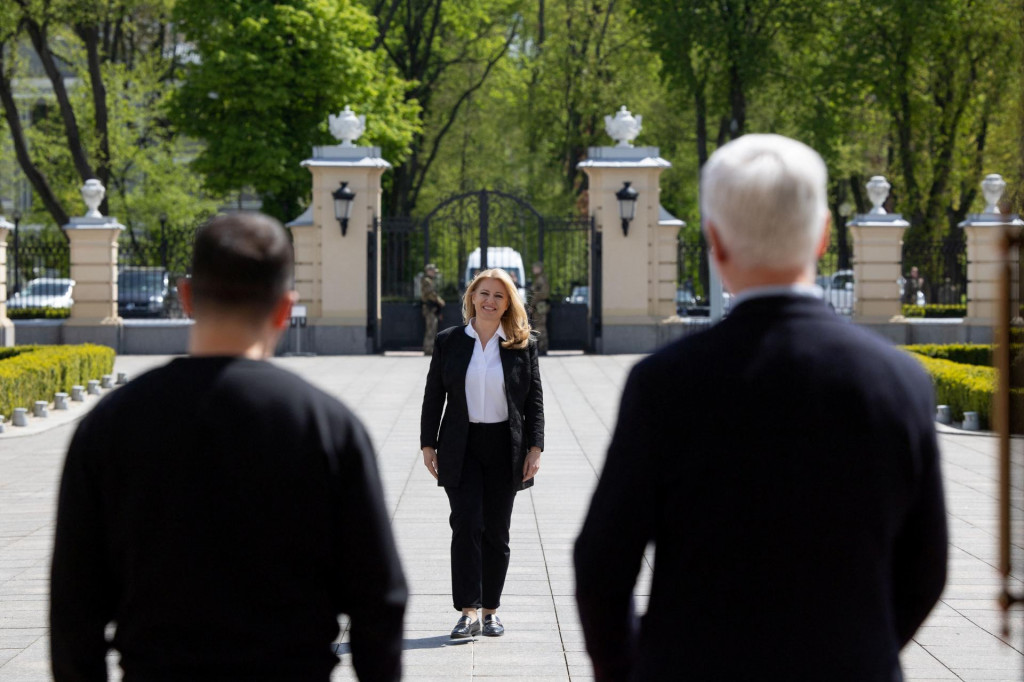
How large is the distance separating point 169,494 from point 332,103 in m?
32.3

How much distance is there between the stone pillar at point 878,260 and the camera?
26109 mm

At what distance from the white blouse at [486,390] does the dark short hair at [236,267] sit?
378 centimetres

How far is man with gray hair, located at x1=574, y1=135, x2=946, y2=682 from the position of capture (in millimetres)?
2523

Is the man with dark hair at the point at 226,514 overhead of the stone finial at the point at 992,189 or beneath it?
beneath

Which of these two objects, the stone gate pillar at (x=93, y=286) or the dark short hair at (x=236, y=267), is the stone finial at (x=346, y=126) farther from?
the dark short hair at (x=236, y=267)

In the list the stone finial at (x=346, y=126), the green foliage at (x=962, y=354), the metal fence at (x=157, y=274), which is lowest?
the green foliage at (x=962, y=354)

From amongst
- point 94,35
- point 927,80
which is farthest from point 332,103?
point 927,80

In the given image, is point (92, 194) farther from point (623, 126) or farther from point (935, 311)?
point (935, 311)

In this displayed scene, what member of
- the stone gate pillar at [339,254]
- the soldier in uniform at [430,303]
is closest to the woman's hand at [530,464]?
the soldier in uniform at [430,303]

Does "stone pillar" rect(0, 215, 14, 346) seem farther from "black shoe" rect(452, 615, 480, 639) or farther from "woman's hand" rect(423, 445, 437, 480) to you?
"black shoe" rect(452, 615, 480, 639)

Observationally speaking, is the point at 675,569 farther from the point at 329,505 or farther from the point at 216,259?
the point at 216,259

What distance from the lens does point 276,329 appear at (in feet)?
9.20

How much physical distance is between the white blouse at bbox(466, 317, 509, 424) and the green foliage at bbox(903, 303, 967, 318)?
23277 mm

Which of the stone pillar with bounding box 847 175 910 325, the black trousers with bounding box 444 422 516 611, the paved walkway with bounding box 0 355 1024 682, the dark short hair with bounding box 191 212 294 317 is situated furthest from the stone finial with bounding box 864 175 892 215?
the dark short hair with bounding box 191 212 294 317
